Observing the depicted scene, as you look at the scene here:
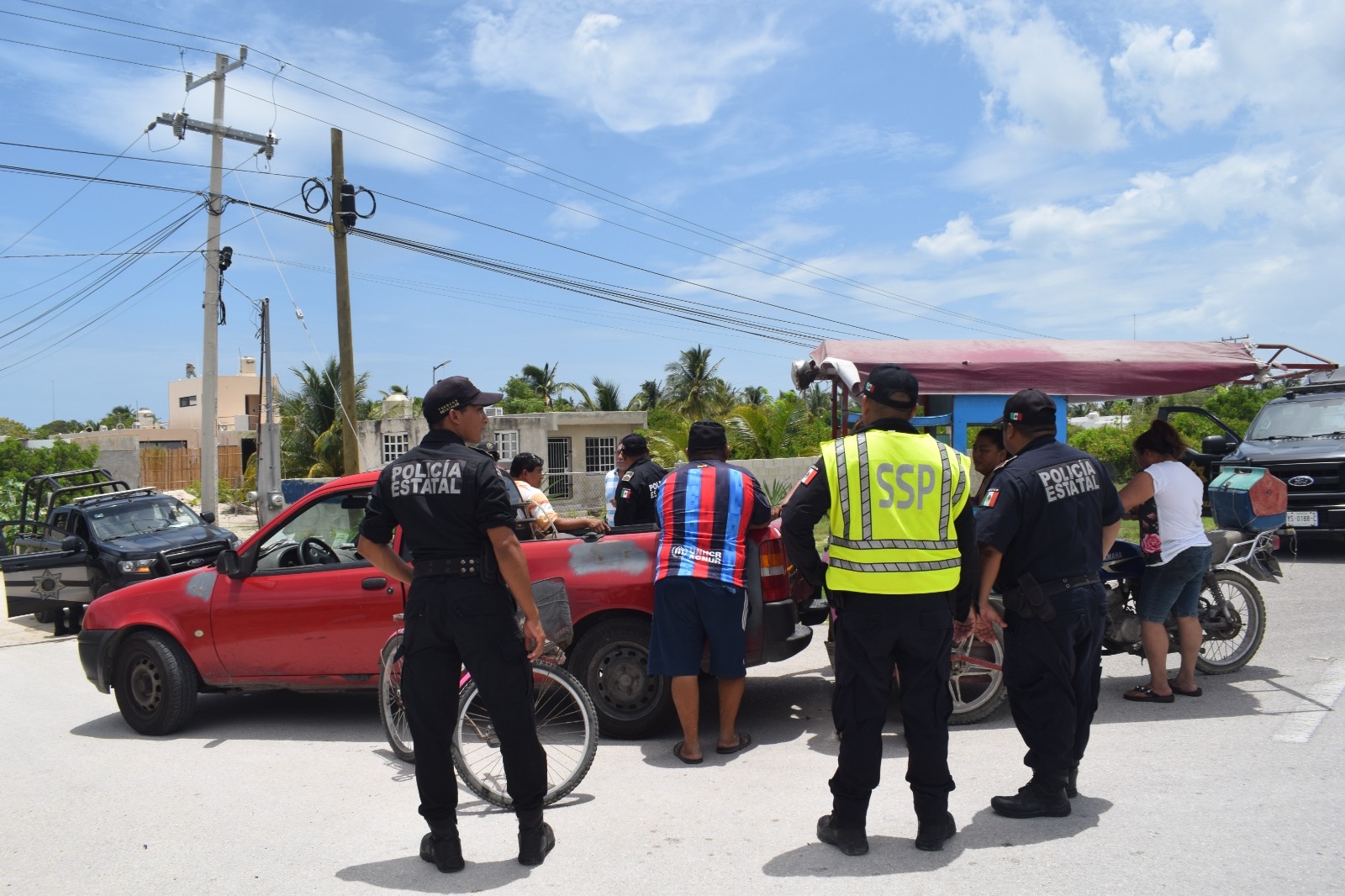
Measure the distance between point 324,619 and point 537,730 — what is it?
213 centimetres

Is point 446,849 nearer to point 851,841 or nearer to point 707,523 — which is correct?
point 851,841

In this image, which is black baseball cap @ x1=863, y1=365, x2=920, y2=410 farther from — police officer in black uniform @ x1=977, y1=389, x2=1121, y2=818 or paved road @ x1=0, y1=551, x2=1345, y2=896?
paved road @ x1=0, y1=551, x2=1345, y2=896

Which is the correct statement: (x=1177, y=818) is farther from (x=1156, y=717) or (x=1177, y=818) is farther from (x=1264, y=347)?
(x=1264, y=347)

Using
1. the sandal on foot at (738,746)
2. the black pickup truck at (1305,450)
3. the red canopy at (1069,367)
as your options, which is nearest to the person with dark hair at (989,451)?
the red canopy at (1069,367)

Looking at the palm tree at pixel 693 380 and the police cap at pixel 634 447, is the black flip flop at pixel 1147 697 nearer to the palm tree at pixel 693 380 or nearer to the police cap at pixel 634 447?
the police cap at pixel 634 447

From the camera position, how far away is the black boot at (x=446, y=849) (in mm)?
4074

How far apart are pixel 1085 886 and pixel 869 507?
157cm

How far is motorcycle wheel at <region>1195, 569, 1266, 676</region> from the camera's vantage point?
656 cm

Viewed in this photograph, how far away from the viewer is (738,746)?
564cm

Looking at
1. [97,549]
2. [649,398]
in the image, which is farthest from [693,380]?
[97,549]

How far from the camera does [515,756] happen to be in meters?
4.14

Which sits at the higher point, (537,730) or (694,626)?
(694,626)

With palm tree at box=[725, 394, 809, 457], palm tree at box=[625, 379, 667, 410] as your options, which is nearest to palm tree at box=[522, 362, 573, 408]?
palm tree at box=[625, 379, 667, 410]

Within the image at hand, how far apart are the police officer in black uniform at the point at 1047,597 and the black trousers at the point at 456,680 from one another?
2049mm
